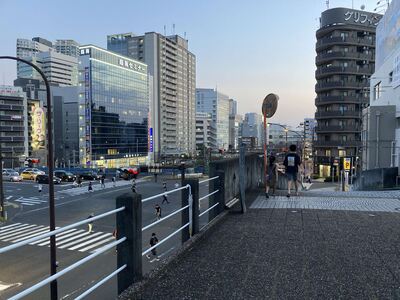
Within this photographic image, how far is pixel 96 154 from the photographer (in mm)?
98125

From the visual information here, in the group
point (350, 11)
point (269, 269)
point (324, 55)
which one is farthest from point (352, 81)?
point (269, 269)

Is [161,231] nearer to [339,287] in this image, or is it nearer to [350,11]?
[339,287]

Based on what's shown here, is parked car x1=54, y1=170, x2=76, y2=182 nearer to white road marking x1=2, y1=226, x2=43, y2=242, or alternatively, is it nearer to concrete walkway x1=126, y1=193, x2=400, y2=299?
white road marking x1=2, y1=226, x2=43, y2=242

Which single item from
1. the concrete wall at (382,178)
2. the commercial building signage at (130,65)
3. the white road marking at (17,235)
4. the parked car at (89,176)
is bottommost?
the white road marking at (17,235)

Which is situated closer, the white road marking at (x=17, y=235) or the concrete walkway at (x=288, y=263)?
the concrete walkway at (x=288, y=263)

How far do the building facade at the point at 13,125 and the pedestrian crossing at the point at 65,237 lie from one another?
64011 millimetres

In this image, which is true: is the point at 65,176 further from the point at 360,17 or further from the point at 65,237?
the point at 360,17

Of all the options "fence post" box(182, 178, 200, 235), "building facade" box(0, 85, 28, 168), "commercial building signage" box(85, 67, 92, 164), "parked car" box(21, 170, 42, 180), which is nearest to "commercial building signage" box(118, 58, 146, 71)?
"commercial building signage" box(85, 67, 92, 164)

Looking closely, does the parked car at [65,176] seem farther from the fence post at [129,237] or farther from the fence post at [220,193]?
the fence post at [129,237]

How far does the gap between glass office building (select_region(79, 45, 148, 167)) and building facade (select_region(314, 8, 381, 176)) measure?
64.7 metres

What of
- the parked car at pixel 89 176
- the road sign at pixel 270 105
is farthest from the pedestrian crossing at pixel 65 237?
the parked car at pixel 89 176

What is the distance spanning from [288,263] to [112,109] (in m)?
105

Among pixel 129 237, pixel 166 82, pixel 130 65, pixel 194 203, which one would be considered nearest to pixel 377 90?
pixel 194 203

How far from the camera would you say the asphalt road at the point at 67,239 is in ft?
45.4
